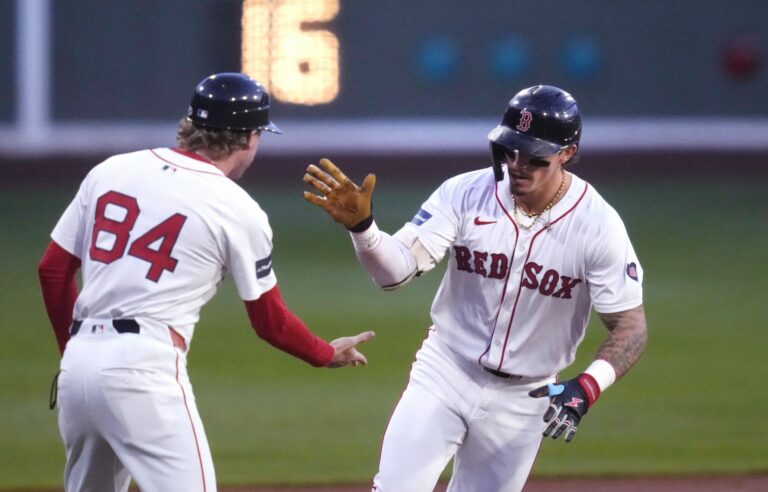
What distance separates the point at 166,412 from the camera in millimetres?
4043

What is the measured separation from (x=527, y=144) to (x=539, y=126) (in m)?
0.08

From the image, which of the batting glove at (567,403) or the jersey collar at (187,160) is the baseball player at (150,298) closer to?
the jersey collar at (187,160)

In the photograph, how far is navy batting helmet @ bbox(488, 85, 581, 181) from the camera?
15.8 feet

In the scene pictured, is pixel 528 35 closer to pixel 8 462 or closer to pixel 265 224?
pixel 8 462

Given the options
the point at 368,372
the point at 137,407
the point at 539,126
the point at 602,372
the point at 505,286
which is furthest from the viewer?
the point at 368,372

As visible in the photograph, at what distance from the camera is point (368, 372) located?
9461 mm

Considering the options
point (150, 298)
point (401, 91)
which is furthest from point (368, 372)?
point (401, 91)

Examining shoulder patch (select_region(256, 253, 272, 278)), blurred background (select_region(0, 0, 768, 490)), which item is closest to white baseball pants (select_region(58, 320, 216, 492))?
shoulder patch (select_region(256, 253, 272, 278))

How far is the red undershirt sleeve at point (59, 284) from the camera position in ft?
14.3

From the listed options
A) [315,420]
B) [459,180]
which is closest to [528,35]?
[315,420]

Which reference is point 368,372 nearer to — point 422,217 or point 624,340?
point 422,217

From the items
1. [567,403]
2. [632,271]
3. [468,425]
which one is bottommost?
[468,425]

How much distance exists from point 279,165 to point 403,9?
2722 millimetres

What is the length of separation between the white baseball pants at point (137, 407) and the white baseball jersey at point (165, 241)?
3.9 inches
